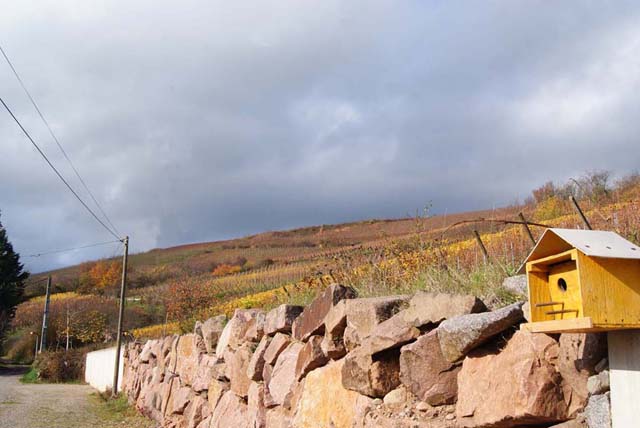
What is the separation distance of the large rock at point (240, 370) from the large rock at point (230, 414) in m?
0.10

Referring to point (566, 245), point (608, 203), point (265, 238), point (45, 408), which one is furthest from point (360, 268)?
point (265, 238)

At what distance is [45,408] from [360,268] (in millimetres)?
10904

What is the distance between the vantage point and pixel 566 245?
2623mm

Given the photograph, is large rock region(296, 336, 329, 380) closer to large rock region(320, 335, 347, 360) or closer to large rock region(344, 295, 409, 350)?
large rock region(320, 335, 347, 360)

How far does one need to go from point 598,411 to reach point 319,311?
2889mm

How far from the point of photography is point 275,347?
595 centimetres

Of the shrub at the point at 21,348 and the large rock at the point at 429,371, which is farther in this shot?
the shrub at the point at 21,348

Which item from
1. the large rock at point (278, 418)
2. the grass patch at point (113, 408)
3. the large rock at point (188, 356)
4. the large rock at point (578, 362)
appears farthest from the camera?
the grass patch at point (113, 408)

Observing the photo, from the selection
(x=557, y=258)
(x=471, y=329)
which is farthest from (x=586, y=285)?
(x=471, y=329)

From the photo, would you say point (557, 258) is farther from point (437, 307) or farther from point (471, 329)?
point (437, 307)

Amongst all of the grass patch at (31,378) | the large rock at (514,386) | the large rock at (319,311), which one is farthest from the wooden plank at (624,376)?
the grass patch at (31,378)

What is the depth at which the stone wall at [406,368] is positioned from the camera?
2727 mm

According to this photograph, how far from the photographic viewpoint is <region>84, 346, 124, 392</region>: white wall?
739 inches

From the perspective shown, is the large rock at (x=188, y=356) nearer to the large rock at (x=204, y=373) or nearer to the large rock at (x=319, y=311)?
the large rock at (x=204, y=373)
